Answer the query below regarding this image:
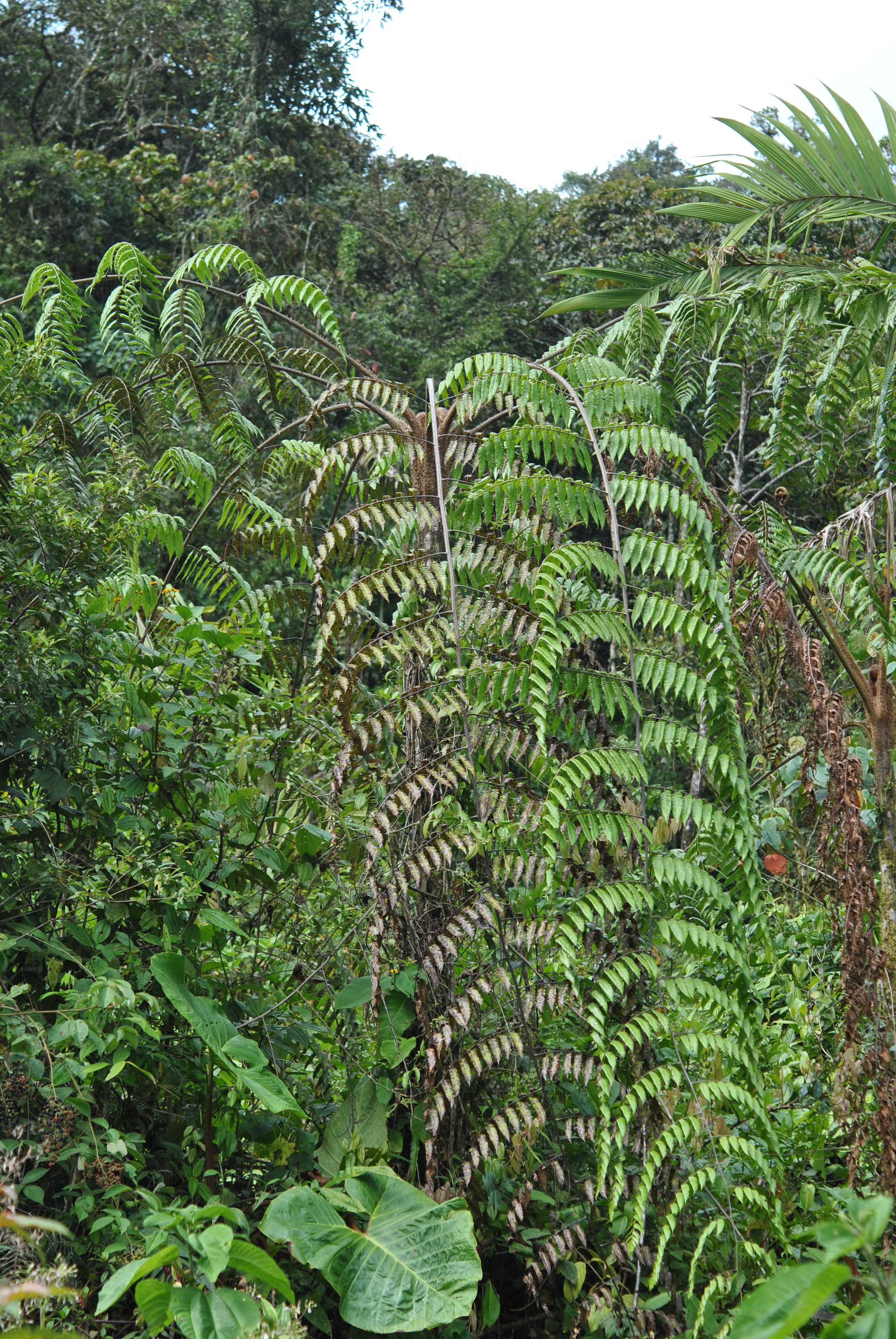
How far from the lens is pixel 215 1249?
165cm

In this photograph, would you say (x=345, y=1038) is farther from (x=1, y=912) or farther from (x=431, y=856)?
(x=1, y=912)

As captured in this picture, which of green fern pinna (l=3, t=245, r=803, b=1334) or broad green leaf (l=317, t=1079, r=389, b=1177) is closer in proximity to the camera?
green fern pinna (l=3, t=245, r=803, b=1334)

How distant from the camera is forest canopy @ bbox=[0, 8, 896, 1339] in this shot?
2.01m

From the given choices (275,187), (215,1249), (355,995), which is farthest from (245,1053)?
(275,187)

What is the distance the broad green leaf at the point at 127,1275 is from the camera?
158cm

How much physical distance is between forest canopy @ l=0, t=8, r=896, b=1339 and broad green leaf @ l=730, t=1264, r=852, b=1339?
0.30 metres

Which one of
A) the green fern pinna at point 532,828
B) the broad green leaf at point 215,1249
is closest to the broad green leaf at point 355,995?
the green fern pinna at point 532,828

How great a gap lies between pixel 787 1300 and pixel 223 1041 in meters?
1.35

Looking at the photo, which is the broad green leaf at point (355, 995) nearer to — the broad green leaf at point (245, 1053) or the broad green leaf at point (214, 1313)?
the broad green leaf at point (245, 1053)

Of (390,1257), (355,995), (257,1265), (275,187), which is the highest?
(275,187)

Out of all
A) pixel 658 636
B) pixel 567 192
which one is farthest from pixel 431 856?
pixel 567 192

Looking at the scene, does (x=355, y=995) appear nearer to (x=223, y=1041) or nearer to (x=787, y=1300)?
(x=223, y=1041)

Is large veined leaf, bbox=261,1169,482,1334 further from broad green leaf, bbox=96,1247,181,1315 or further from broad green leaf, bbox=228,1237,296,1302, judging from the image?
broad green leaf, bbox=96,1247,181,1315

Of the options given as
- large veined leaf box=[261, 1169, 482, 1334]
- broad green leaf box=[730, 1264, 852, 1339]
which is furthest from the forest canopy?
broad green leaf box=[730, 1264, 852, 1339]
